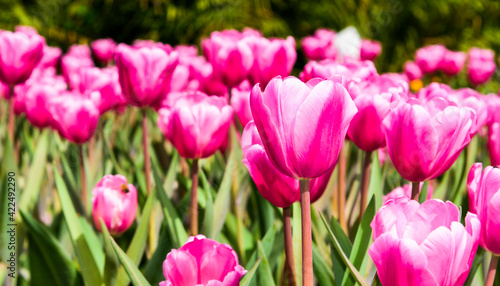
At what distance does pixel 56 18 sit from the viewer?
185 inches

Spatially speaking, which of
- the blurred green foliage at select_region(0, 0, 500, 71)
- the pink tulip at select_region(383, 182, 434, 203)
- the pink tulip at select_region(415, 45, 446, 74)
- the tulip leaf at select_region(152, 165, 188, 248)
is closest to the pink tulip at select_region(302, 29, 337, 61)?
the pink tulip at select_region(415, 45, 446, 74)

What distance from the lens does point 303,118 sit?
0.46 metres

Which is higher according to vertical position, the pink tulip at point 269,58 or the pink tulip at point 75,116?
the pink tulip at point 269,58

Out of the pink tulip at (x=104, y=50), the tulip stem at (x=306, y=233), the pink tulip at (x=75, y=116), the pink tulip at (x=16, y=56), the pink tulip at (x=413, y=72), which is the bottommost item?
the pink tulip at (x=413, y=72)

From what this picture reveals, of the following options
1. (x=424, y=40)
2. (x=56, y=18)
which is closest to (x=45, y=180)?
(x=56, y=18)

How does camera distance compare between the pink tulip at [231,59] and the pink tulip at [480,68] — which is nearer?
the pink tulip at [231,59]

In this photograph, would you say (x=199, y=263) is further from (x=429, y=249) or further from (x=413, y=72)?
(x=413, y=72)

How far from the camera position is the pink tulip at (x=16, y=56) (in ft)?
3.92

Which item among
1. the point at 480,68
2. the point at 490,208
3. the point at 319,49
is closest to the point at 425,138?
the point at 490,208

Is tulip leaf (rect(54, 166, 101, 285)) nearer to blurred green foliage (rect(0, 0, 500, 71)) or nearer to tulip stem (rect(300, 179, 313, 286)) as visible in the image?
tulip stem (rect(300, 179, 313, 286))

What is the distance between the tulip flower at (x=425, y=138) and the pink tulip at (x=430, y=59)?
2096 millimetres

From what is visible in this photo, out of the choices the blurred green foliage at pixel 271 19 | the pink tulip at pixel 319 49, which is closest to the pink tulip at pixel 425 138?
the pink tulip at pixel 319 49

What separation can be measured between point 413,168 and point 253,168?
0.55ft

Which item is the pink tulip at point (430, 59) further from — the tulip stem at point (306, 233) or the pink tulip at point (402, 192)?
the tulip stem at point (306, 233)
